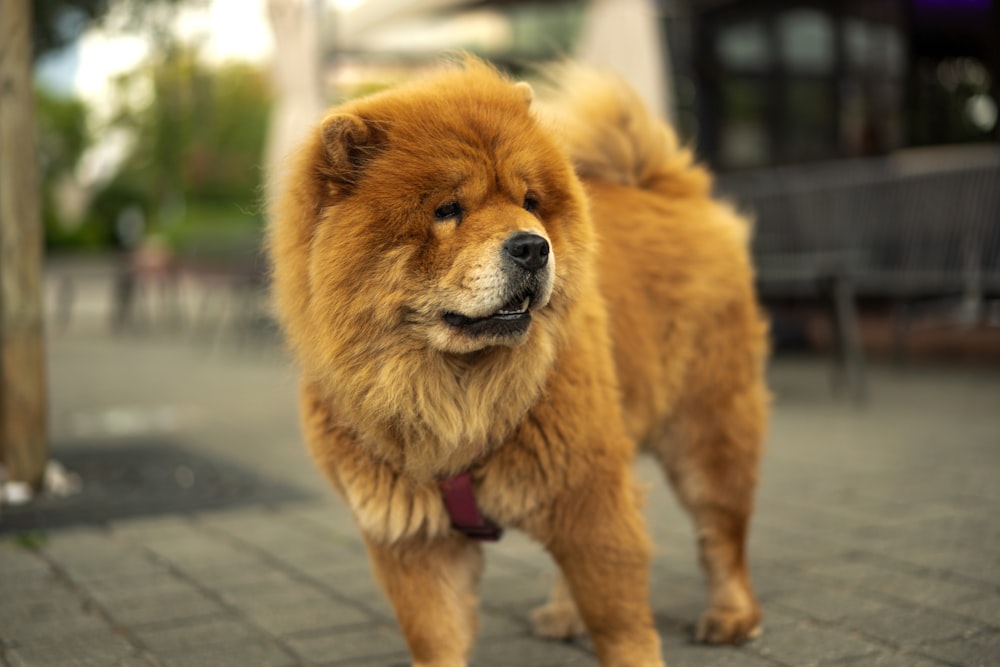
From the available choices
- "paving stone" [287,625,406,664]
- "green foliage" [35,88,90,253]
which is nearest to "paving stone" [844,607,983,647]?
"paving stone" [287,625,406,664]

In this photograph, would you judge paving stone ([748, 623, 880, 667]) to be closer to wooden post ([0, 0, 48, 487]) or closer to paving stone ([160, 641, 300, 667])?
paving stone ([160, 641, 300, 667])

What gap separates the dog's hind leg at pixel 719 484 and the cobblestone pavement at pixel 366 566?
0.16m

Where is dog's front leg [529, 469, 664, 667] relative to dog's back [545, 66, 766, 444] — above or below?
below

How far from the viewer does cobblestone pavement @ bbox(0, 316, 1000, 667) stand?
3.02 m

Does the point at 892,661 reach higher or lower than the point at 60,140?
lower

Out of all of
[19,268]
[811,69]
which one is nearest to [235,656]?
[19,268]

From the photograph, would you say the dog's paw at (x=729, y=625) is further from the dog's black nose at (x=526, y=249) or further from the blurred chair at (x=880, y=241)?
the blurred chair at (x=880, y=241)

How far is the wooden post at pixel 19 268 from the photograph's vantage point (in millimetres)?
4594

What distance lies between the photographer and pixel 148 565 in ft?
12.7

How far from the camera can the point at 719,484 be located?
313 cm

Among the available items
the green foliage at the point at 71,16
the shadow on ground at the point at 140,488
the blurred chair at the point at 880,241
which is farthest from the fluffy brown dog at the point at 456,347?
the blurred chair at the point at 880,241

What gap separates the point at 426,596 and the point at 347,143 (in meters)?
1.10

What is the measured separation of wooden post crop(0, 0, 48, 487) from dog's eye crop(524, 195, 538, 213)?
2985mm

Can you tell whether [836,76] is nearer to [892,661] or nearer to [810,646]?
[810,646]
